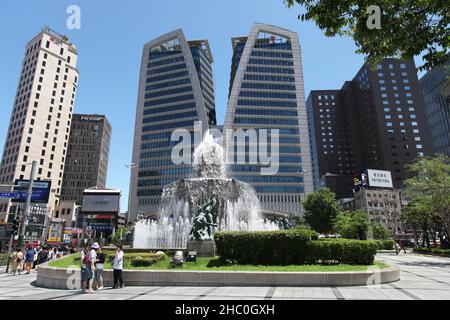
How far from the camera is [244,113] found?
92062 millimetres

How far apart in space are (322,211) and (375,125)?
8026 cm

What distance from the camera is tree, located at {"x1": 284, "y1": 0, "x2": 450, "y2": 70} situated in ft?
23.6

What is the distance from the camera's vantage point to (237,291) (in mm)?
9812

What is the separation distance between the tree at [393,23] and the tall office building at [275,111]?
77653 mm

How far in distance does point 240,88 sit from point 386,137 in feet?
192

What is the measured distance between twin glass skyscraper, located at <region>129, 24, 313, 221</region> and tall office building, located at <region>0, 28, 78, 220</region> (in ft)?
75.6

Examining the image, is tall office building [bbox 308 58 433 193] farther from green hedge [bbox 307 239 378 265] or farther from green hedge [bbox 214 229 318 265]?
green hedge [bbox 214 229 318 265]

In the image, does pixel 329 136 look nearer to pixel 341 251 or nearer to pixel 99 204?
pixel 99 204

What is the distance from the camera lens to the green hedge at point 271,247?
1270cm

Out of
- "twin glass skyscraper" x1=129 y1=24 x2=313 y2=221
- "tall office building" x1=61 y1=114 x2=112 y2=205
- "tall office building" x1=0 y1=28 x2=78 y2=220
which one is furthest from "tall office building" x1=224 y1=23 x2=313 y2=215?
"tall office building" x1=61 y1=114 x2=112 y2=205

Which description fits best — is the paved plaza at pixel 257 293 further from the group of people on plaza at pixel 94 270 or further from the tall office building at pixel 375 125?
the tall office building at pixel 375 125

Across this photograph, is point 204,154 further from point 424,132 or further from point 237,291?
point 424,132

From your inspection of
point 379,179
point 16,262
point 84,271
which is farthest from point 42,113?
point 379,179
